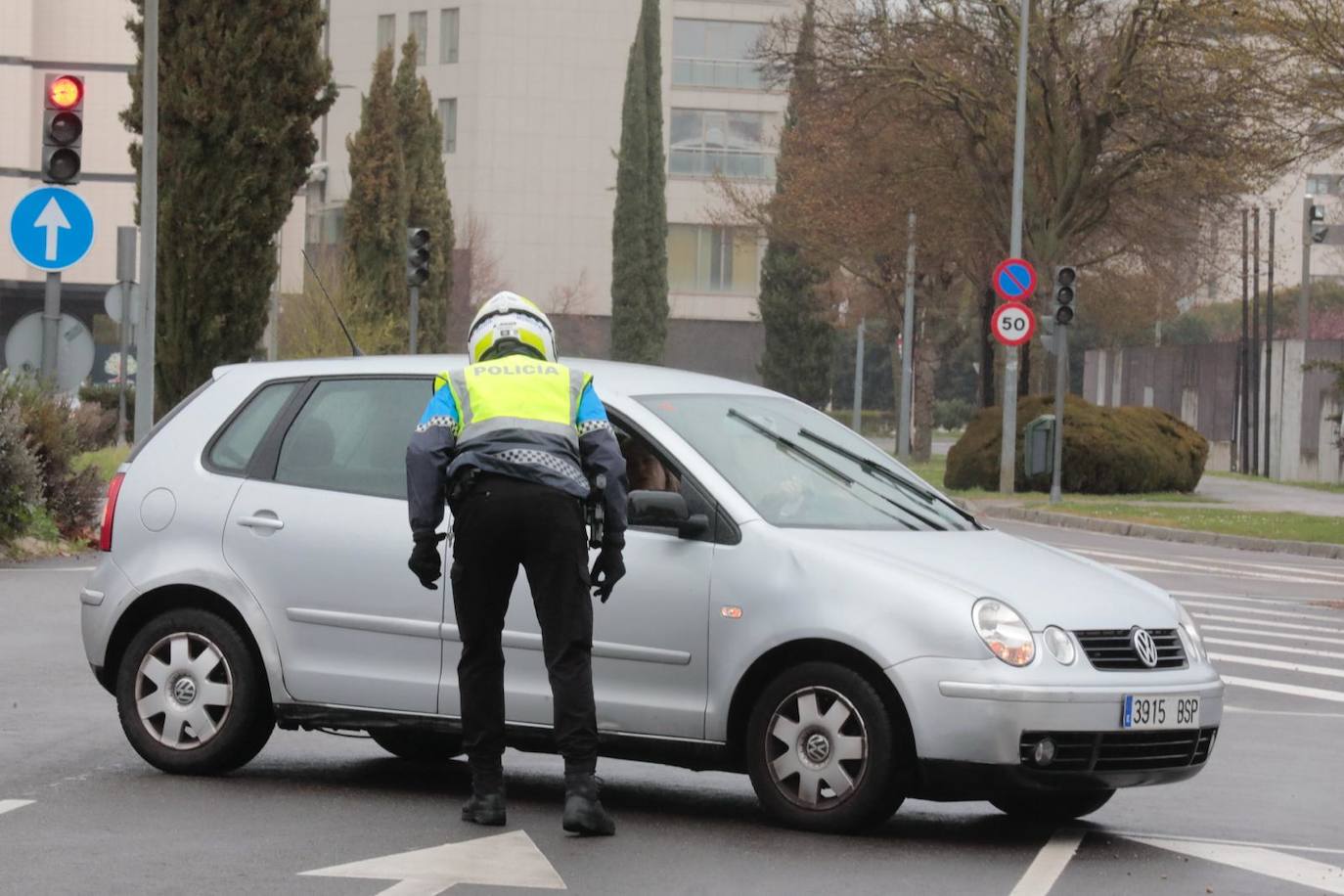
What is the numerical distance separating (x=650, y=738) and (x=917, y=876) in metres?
1.22

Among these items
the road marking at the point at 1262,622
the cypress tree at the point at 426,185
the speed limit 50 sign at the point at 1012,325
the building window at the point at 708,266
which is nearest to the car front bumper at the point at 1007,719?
the road marking at the point at 1262,622

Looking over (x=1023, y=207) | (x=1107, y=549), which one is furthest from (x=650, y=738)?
(x=1023, y=207)

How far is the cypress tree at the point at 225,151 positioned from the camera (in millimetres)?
29000

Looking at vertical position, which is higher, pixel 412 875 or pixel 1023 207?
pixel 1023 207

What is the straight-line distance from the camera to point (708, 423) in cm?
856

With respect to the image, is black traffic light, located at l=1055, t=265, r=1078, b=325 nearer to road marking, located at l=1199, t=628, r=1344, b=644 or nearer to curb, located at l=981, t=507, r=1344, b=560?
curb, located at l=981, t=507, r=1344, b=560

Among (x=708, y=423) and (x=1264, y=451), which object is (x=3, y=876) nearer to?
(x=708, y=423)

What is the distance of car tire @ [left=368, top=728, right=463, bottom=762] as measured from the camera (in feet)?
30.8

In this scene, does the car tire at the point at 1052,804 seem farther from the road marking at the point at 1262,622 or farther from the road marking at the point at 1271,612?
the road marking at the point at 1271,612

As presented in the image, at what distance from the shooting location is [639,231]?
76625 mm

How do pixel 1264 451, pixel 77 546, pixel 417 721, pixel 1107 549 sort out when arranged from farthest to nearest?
pixel 1264 451
pixel 1107 549
pixel 77 546
pixel 417 721

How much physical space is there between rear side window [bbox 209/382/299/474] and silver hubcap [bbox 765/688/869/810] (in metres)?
2.54

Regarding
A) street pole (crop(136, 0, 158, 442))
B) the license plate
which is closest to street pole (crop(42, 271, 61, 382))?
street pole (crop(136, 0, 158, 442))

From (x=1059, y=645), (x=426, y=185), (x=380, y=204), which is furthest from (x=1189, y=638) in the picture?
(x=426, y=185)
